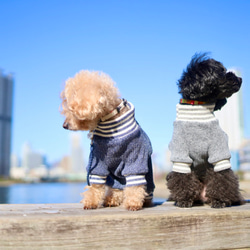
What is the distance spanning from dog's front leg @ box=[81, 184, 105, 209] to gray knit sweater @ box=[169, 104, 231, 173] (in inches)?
28.8

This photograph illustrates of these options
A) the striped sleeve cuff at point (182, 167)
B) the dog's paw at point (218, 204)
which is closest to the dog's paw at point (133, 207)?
the striped sleeve cuff at point (182, 167)

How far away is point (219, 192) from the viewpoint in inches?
103

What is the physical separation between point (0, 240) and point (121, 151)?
122cm

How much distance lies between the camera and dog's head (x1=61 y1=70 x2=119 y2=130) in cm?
239

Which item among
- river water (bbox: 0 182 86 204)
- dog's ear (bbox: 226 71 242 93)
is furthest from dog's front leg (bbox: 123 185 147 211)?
river water (bbox: 0 182 86 204)

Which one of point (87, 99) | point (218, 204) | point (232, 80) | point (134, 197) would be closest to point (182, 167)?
point (218, 204)

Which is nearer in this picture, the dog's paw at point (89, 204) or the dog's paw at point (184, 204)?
the dog's paw at point (89, 204)

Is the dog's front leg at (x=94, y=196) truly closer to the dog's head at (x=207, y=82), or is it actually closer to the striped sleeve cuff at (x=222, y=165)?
the striped sleeve cuff at (x=222, y=165)

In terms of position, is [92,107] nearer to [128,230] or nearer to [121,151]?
[121,151]

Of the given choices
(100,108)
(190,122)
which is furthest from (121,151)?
(190,122)

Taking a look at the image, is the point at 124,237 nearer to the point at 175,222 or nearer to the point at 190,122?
the point at 175,222

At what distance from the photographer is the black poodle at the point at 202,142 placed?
8.77 ft

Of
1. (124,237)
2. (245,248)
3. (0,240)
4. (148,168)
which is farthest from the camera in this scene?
(148,168)

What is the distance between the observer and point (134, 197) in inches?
98.2
